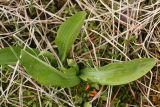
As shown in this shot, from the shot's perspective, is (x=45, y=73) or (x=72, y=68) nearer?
(x=45, y=73)

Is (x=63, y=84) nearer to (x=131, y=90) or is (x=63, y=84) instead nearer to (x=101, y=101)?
(x=101, y=101)

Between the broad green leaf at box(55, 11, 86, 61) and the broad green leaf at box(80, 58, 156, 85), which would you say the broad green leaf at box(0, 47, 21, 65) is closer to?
the broad green leaf at box(55, 11, 86, 61)

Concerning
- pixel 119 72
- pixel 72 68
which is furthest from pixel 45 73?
pixel 119 72

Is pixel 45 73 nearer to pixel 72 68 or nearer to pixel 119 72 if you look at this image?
pixel 72 68

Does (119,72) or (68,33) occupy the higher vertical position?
(68,33)

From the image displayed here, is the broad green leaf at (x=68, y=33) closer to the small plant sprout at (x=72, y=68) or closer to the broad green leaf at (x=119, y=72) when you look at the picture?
the small plant sprout at (x=72, y=68)

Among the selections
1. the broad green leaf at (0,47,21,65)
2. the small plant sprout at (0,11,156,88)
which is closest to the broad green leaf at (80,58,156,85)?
the small plant sprout at (0,11,156,88)

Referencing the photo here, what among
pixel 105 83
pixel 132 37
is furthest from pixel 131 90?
pixel 132 37
